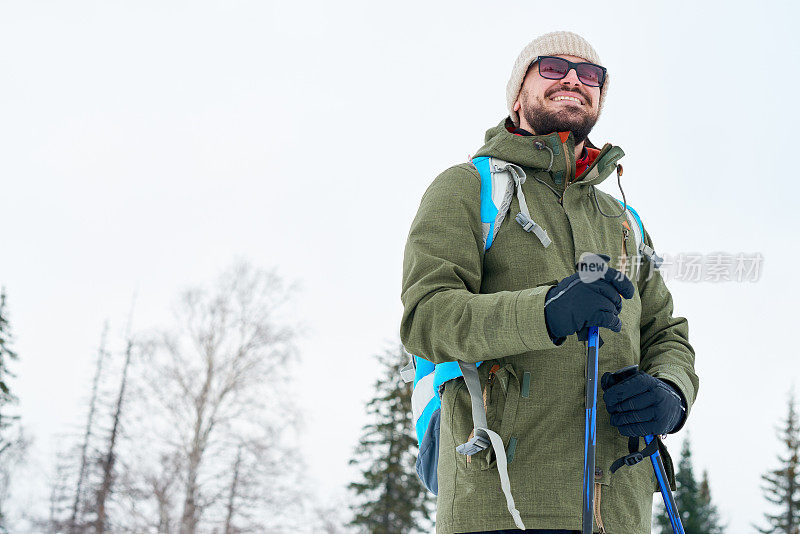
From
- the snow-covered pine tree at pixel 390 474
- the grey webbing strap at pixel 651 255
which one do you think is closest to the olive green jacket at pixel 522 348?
the grey webbing strap at pixel 651 255

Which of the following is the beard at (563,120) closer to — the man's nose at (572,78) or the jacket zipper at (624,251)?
the man's nose at (572,78)

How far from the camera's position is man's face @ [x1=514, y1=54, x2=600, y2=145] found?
2.83m

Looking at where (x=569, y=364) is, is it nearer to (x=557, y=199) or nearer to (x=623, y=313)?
(x=623, y=313)

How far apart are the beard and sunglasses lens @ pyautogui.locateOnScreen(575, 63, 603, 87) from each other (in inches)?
2.9

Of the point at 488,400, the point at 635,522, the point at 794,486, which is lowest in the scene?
the point at 635,522

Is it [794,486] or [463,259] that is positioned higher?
[794,486]

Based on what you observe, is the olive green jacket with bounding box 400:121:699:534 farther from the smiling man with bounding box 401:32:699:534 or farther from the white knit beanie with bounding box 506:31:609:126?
the white knit beanie with bounding box 506:31:609:126

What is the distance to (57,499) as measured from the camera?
32625 millimetres

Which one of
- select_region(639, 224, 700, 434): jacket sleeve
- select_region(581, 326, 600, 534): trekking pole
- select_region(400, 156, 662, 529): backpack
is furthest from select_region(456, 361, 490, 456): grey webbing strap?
select_region(639, 224, 700, 434): jacket sleeve

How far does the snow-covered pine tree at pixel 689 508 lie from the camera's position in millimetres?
29531

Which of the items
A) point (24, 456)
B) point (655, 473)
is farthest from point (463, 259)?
point (24, 456)

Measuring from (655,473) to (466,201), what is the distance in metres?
1.04

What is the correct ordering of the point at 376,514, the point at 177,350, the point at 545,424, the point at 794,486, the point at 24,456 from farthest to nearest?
the point at 24,456 < the point at 794,486 < the point at 376,514 < the point at 177,350 < the point at 545,424

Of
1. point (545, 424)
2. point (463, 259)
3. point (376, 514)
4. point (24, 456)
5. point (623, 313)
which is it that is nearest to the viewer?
point (545, 424)
